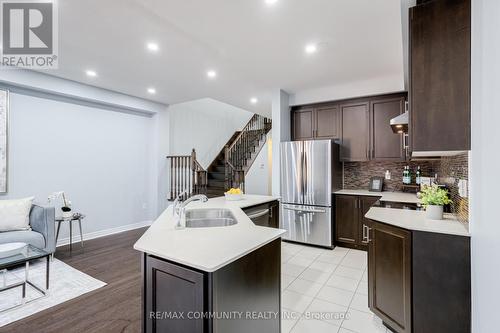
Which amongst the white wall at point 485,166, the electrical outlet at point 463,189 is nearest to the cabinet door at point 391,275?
the white wall at point 485,166

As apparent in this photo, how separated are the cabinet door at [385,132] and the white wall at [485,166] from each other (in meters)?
2.67

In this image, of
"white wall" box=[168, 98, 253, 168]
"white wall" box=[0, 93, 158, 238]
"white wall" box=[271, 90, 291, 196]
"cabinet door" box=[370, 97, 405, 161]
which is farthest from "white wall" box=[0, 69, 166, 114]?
"cabinet door" box=[370, 97, 405, 161]

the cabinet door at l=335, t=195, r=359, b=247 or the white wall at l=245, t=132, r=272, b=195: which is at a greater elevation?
the white wall at l=245, t=132, r=272, b=195

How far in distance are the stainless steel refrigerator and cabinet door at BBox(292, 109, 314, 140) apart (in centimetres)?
58

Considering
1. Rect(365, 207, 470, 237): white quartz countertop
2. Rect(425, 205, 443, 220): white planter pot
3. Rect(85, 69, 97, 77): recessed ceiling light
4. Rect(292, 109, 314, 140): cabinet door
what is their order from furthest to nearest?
Rect(292, 109, 314, 140): cabinet door, Rect(85, 69, 97, 77): recessed ceiling light, Rect(425, 205, 443, 220): white planter pot, Rect(365, 207, 470, 237): white quartz countertop

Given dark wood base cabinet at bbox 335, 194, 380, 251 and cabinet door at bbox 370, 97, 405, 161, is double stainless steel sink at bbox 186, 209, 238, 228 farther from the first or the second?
cabinet door at bbox 370, 97, 405, 161

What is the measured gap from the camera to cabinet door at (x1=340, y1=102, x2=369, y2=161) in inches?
172

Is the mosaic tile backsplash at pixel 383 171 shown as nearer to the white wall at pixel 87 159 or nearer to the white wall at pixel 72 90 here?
the white wall at pixel 87 159

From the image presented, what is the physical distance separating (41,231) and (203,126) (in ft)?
16.6

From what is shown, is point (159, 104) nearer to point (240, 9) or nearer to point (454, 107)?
point (240, 9)

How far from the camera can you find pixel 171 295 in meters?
1.40

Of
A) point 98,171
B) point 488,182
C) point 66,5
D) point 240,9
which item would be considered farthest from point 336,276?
point 98,171

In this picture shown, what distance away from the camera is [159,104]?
573cm

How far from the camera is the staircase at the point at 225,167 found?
6016 mm
